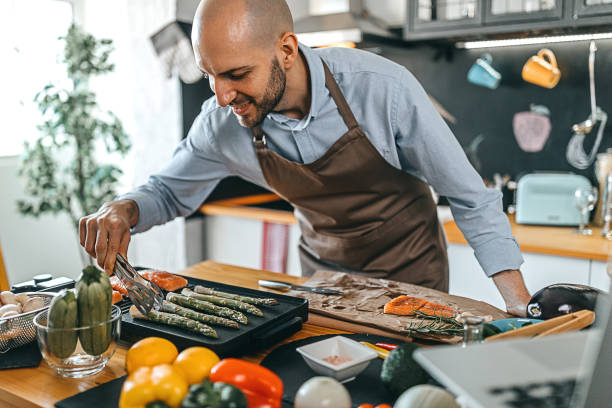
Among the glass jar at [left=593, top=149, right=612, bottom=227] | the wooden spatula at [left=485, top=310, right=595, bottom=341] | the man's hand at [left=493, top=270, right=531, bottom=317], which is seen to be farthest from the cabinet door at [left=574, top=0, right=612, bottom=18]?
the wooden spatula at [left=485, top=310, right=595, bottom=341]

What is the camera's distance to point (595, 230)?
2572 millimetres

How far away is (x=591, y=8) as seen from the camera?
2406 millimetres

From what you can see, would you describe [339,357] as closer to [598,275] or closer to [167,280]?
[167,280]

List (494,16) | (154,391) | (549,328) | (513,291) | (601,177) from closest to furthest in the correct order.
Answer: (154,391)
(549,328)
(513,291)
(494,16)
(601,177)

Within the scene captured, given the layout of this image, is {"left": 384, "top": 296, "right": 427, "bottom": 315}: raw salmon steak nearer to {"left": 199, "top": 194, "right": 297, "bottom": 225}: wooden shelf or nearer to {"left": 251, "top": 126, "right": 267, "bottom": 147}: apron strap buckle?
{"left": 251, "top": 126, "right": 267, "bottom": 147}: apron strap buckle

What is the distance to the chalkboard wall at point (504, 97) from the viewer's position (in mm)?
2840

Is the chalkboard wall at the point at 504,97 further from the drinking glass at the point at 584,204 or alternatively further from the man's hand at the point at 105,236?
the man's hand at the point at 105,236

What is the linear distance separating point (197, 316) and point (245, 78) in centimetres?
57

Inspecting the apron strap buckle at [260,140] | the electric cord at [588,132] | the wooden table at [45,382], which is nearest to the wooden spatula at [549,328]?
the wooden table at [45,382]

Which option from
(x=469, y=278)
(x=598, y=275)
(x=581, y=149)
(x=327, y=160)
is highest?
(x=327, y=160)

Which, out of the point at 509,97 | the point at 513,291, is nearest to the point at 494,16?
the point at 509,97

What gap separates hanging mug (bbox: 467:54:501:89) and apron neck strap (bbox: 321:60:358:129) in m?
1.77

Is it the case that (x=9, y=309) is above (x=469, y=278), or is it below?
above

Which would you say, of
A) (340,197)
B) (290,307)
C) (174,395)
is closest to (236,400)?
(174,395)
